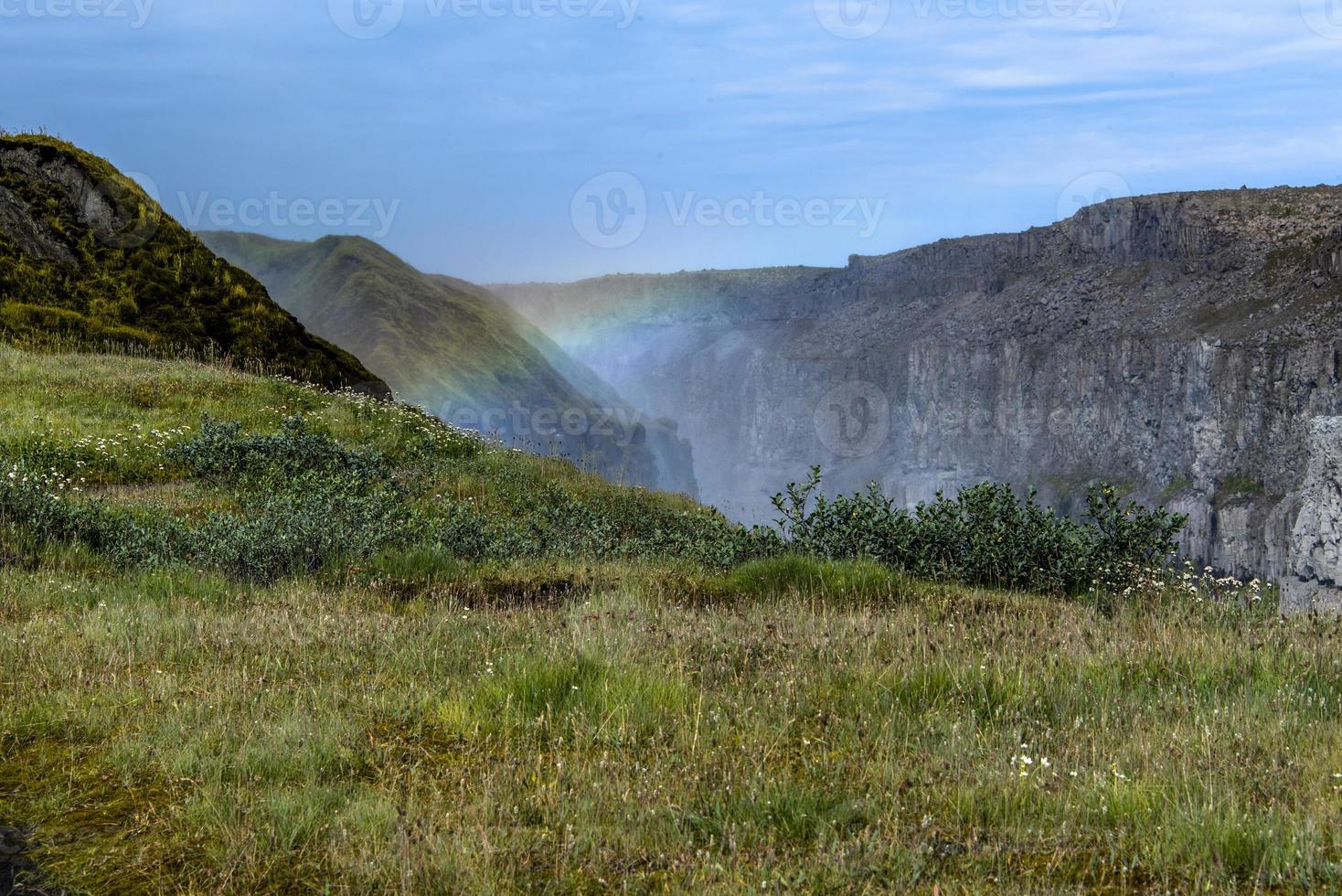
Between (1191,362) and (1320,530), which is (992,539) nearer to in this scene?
(1320,530)

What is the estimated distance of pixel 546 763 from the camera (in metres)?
4.59

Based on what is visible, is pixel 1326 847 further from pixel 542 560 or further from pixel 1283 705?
pixel 542 560

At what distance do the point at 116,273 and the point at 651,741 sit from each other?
33.3 meters

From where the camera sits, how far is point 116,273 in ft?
105

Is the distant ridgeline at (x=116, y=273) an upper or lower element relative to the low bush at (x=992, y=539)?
upper

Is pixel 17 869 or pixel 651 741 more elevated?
pixel 651 741

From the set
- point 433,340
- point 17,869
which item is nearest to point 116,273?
point 17,869

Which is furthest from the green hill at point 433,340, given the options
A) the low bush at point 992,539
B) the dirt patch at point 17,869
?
the dirt patch at point 17,869

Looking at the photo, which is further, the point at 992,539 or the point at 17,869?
the point at 992,539

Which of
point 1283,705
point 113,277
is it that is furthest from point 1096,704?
point 113,277

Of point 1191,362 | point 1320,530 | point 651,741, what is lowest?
point 651,741

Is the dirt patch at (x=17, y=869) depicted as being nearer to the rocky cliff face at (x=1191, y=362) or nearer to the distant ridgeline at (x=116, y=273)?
the distant ridgeline at (x=116, y=273)

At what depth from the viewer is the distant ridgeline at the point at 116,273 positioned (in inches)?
1189

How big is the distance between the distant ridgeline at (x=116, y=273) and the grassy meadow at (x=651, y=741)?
80.0 ft
